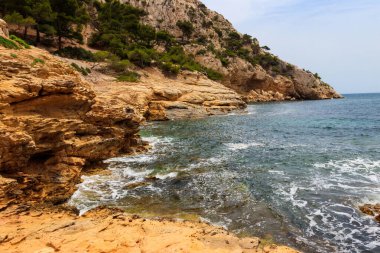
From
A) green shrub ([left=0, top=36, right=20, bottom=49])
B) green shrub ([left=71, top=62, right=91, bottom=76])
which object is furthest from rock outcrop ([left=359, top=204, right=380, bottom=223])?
green shrub ([left=71, top=62, right=91, bottom=76])

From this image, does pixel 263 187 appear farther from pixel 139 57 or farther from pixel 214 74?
pixel 214 74

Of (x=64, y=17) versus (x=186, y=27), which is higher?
(x=186, y=27)

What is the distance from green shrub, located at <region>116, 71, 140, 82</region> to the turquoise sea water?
25401 millimetres

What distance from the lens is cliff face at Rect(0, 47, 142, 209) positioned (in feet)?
38.7

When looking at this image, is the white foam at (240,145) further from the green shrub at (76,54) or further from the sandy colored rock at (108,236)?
the green shrub at (76,54)

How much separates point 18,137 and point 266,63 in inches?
4302

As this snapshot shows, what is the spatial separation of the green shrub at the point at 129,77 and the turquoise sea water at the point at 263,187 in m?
25.4

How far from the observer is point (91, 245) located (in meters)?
7.59

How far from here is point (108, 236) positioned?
26.9 ft

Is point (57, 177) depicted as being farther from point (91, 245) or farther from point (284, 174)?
point (284, 174)

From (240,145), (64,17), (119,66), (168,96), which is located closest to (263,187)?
(240,145)

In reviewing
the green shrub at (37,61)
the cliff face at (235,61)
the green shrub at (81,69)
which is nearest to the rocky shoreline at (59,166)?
the green shrub at (37,61)

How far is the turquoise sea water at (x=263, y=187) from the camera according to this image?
→ 1094 cm

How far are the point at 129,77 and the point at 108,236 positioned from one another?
150ft
